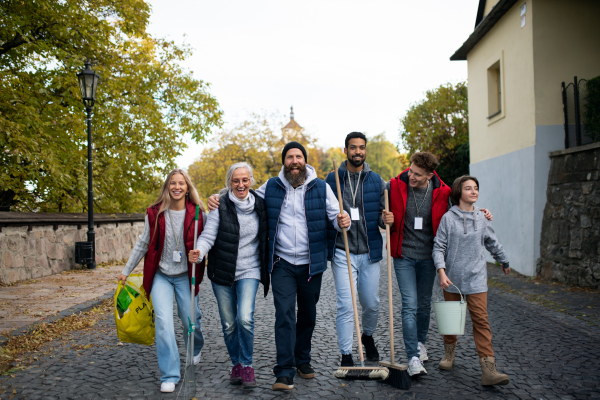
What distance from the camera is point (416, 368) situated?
4219 millimetres

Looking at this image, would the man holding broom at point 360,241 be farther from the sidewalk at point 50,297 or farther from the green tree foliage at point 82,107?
the green tree foliage at point 82,107

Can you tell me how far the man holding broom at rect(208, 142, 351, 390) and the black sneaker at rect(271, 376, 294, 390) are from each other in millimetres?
167

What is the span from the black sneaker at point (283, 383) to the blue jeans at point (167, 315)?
2.61 ft

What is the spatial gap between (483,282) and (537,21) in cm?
825

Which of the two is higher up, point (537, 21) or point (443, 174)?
point (537, 21)

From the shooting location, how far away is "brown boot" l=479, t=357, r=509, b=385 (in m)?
3.93

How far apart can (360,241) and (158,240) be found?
1.72m

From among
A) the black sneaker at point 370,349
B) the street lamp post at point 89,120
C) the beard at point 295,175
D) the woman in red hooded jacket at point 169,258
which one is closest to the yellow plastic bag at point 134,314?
the woman in red hooded jacket at point 169,258

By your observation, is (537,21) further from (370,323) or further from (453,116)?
(453,116)

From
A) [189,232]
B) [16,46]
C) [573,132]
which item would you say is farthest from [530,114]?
[16,46]

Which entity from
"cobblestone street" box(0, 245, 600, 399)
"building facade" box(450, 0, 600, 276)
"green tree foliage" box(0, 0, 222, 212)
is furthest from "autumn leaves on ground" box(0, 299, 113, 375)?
"building facade" box(450, 0, 600, 276)

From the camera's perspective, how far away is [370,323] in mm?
4664

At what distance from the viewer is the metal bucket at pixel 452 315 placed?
162 inches

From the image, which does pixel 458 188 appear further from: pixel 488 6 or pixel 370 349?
pixel 488 6
